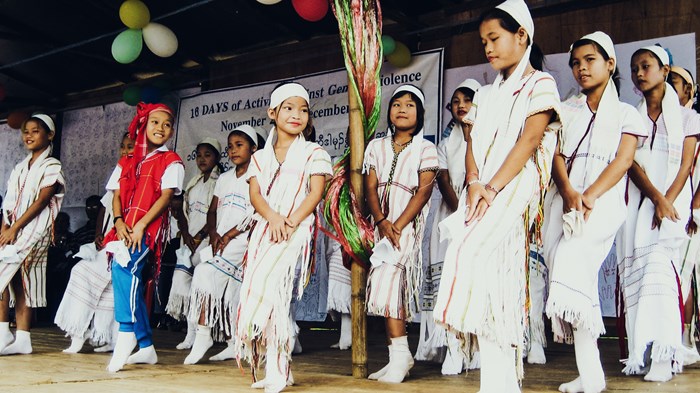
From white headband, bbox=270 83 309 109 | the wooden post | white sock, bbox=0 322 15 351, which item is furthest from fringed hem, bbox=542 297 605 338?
white sock, bbox=0 322 15 351

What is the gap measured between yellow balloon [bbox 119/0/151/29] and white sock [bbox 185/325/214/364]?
343 centimetres

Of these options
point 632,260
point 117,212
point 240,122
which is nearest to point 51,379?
point 117,212

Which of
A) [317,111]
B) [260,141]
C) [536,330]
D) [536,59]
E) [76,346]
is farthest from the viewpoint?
[317,111]

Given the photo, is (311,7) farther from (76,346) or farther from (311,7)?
(76,346)

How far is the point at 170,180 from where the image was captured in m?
4.41

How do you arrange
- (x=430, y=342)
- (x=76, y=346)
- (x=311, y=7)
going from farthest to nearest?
(x=311, y=7) < (x=76, y=346) < (x=430, y=342)

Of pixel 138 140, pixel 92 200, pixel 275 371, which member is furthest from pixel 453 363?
pixel 92 200

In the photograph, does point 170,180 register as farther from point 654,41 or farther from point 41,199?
point 654,41

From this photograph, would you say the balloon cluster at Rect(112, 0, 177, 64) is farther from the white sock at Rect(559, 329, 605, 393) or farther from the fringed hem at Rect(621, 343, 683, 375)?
the white sock at Rect(559, 329, 605, 393)

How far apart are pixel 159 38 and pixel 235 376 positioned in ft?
→ 13.9

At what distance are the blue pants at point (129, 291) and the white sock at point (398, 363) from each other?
151 centimetres

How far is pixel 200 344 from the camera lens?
4672mm

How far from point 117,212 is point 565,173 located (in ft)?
8.43

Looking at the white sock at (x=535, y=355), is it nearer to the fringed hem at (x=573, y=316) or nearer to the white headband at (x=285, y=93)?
the fringed hem at (x=573, y=316)
